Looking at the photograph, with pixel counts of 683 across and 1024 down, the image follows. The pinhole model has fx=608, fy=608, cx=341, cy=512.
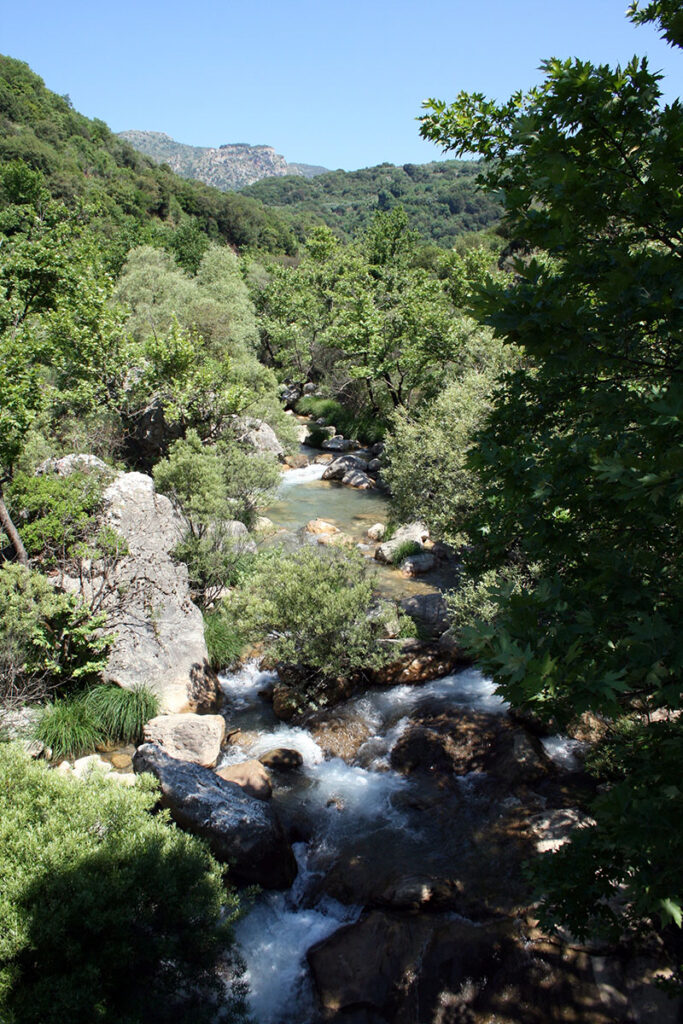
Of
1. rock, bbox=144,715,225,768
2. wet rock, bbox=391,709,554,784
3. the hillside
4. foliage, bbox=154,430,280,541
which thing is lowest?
rock, bbox=144,715,225,768

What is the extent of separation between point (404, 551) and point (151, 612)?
336 inches

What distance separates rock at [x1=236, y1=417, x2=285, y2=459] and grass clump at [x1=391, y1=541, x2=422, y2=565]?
5603 mm

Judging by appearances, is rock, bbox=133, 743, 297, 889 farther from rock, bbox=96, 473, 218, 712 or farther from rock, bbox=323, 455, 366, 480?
rock, bbox=323, 455, 366, 480

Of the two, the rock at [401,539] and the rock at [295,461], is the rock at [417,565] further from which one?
the rock at [295,461]

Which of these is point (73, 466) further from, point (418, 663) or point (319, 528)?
point (319, 528)

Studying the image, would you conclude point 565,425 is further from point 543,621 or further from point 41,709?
point 41,709

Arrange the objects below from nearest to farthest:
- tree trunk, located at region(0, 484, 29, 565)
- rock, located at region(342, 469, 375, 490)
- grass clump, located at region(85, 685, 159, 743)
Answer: grass clump, located at region(85, 685, 159, 743) → tree trunk, located at region(0, 484, 29, 565) → rock, located at region(342, 469, 375, 490)

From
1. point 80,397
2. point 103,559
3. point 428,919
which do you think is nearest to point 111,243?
point 80,397

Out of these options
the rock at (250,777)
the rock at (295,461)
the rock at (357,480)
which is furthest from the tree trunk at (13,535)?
the rock at (295,461)

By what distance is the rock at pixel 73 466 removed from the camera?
12.6 m

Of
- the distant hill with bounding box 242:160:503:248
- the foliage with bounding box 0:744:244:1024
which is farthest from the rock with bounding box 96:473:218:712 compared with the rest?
the distant hill with bounding box 242:160:503:248

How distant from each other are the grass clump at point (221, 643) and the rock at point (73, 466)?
3844 millimetres

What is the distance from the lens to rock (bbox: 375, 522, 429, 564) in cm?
1811

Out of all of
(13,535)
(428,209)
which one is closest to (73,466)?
(13,535)
